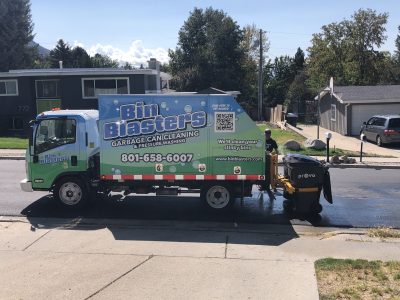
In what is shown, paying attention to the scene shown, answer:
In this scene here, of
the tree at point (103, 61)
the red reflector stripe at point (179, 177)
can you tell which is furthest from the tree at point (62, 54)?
the red reflector stripe at point (179, 177)

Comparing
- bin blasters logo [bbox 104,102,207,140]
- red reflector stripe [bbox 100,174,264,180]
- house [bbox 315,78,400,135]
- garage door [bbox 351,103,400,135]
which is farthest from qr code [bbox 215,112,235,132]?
garage door [bbox 351,103,400,135]

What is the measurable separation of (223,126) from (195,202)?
2.68 meters

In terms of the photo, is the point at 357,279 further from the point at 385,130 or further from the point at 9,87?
the point at 9,87

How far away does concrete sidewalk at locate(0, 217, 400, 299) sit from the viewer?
21.8ft

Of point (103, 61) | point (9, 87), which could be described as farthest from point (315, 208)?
point (103, 61)

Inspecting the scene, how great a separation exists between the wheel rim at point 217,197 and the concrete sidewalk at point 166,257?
99 cm

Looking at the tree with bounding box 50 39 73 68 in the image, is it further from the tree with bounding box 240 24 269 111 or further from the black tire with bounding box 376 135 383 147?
the black tire with bounding box 376 135 383 147

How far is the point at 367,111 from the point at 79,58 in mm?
56750

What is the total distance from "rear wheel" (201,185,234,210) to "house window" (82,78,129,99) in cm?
2358

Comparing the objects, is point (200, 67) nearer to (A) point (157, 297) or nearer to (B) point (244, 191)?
(B) point (244, 191)

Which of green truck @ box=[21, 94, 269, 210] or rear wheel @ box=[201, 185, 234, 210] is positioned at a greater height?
green truck @ box=[21, 94, 269, 210]

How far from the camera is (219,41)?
5844 centimetres

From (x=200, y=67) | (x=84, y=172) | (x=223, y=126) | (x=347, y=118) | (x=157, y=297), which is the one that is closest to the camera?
(x=157, y=297)

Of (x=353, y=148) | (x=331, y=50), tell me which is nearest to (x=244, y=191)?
(x=353, y=148)
